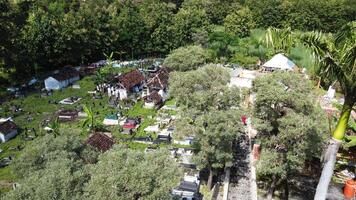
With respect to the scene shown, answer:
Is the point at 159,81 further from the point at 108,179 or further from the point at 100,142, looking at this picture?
the point at 108,179

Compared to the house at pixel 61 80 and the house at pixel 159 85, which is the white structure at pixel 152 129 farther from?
the house at pixel 61 80

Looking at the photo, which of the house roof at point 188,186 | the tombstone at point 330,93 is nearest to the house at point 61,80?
the house roof at point 188,186

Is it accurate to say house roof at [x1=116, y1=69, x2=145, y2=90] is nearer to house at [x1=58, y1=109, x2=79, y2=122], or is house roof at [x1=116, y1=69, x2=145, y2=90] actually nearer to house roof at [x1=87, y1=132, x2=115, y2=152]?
house at [x1=58, y1=109, x2=79, y2=122]

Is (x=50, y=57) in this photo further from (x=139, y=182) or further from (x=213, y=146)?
(x=139, y=182)

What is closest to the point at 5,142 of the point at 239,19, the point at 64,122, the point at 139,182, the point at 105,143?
the point at 64,122

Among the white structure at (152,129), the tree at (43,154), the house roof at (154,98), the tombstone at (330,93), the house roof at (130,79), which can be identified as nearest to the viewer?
the tree at (43,154)

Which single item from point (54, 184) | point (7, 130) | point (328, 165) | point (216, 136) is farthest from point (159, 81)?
point (328, 165)
